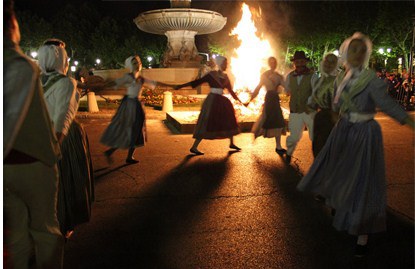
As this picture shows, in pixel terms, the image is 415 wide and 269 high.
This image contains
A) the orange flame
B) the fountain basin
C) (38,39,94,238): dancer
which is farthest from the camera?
the fountain basin

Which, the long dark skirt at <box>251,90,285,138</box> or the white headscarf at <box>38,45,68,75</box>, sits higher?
the white headscarf at <box>38,45,68,75</box>

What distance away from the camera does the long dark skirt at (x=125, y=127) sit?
22.0ft

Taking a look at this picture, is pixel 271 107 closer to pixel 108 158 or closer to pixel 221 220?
pixel 108 158

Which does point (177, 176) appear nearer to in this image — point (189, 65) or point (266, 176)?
point (266, 176)

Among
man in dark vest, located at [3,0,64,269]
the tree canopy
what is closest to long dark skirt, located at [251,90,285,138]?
man in dark vest, located at [3,0,64,269]

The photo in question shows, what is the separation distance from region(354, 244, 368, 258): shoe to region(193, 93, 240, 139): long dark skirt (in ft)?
13.8

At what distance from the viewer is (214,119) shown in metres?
7.49

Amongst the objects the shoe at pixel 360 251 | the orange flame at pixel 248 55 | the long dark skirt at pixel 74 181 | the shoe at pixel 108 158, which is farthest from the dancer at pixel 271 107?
the orange flame at pixel 248 55

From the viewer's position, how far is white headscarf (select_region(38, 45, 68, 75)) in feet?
11.7

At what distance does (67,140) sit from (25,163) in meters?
1.53

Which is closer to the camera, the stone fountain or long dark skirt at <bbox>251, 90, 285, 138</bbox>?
long dark skirt at <bbox>251, 90, 285, 138</bbox>

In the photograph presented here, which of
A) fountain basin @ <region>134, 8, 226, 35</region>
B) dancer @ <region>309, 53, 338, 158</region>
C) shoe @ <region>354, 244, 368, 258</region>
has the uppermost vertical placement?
fountain basin @ <region>134, 8, 226, 35</region>

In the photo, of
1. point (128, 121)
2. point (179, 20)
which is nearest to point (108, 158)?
point (128, 121)

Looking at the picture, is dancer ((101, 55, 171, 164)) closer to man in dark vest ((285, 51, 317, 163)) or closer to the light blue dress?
man in dark vest ((285, 51, 317, 163))
